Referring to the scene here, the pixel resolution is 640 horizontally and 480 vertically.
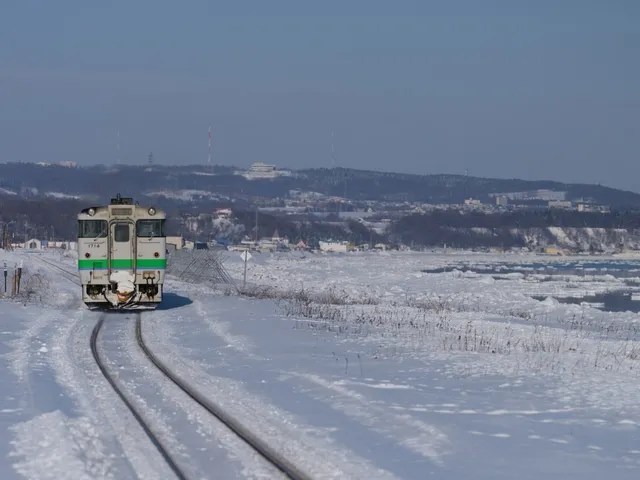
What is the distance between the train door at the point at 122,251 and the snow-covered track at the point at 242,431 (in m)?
10.4

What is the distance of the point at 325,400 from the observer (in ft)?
39.0

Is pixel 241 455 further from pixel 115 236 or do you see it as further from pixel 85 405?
pixel 115 236

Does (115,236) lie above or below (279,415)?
above

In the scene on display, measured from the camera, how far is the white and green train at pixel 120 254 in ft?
82.0

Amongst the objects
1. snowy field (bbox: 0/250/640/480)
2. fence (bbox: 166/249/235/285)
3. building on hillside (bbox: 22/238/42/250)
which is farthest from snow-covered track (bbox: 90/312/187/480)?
building on hillside (bbox: 22/238/42/250)

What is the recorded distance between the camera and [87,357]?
627 inches

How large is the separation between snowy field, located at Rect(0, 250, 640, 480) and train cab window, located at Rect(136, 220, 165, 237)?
2.77m

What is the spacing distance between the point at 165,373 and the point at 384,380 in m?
3.37

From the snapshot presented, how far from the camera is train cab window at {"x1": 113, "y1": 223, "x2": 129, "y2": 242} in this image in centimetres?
2506

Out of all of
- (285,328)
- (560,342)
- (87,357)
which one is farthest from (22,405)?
(560,342)

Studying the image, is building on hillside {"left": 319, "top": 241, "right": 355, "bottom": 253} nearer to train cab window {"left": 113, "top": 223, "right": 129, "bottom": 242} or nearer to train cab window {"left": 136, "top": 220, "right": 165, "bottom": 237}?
train cab window {"left": 136, "top": 220, "right": 165, "bottom": 237}

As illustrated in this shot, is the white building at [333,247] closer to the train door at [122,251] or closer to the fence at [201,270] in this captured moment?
the fence at [201,270]

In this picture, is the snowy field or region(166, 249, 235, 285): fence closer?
the snowy field

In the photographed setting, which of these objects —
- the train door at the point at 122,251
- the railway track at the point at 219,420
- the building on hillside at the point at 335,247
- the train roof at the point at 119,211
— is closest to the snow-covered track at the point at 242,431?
the railway track at the point at 219,420
